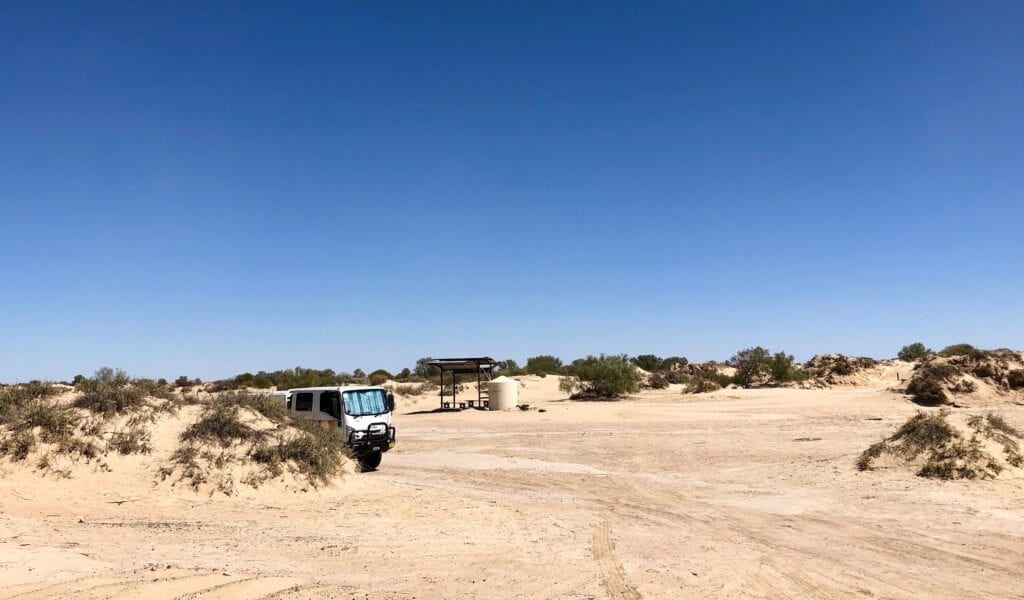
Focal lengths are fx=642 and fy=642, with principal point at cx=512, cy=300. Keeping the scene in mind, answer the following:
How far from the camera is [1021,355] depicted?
128ft

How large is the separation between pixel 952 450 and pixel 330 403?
15069 mm

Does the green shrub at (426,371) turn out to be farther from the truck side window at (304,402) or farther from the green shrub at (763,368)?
the truck side window at (304,402)

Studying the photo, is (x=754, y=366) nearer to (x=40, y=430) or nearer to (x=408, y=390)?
(x=408, y=390)

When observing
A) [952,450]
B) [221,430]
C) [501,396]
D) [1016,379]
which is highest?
[1016,379]

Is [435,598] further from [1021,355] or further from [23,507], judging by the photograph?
[1021,355]

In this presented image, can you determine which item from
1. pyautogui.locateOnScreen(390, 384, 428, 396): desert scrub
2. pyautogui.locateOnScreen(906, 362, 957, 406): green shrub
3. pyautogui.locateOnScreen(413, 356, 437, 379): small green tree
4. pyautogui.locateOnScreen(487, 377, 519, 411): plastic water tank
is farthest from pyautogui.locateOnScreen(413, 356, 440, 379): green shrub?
pyautogui.locateOnScreen(906, 362, 957, 406): green shrub

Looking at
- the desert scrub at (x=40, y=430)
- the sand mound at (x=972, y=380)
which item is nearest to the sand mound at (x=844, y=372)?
the sand mound at (x=972, y=380)

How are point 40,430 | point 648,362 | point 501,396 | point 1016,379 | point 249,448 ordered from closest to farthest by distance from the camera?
point 40,430
point 249,448
point 1016,379
point 501,396
point 648,362

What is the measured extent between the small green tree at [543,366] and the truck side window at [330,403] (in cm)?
4732

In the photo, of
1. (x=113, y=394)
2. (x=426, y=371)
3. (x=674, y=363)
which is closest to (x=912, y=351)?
(x=674, y=363)

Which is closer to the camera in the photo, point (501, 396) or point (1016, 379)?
point (1016, 379)

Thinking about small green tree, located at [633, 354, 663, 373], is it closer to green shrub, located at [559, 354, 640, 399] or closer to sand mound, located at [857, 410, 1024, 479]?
green shrub, located at [559, 354, 640, 399]

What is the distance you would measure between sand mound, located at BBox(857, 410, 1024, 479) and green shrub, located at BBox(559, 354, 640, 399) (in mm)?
28212

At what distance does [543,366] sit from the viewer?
239 ft
